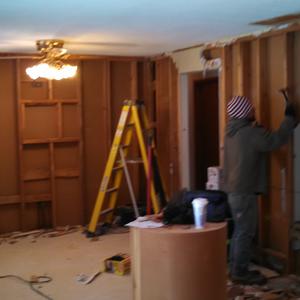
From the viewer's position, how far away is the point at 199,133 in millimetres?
6617

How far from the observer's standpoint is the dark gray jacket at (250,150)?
421cm

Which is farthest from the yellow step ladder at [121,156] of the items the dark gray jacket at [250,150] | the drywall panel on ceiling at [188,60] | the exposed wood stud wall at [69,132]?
the dark gray jacket at [250,150]

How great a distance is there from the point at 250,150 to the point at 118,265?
159cm

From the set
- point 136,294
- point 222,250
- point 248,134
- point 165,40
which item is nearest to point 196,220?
point 222,250

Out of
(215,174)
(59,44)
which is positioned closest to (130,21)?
(59,44)

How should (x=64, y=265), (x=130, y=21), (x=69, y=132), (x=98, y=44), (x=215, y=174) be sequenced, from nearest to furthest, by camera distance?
1. (x=130, y=21)
2. (x=64, y=265)
3. (x=215, y=174)
4. (x=98, y=44)
5. (x=69, y=132)

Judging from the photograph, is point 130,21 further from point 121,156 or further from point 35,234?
point 35,234

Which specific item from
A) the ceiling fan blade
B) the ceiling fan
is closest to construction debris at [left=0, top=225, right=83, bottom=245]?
the ceiling fan

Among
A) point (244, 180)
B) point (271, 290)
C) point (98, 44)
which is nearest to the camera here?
point (271, 290)

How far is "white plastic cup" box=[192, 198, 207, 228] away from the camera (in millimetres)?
3174

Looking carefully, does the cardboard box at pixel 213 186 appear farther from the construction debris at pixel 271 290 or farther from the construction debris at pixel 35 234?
the construction debris at pixel 35 234

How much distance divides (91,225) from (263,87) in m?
2.65

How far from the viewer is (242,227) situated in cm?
436

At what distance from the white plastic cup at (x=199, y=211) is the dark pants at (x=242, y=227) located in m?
1.23
